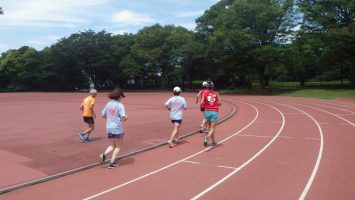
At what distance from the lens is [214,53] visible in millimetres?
48500

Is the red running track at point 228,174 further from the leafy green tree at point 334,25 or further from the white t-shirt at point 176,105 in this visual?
the leafy green tree at point 334,25

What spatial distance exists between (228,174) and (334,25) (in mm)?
38041

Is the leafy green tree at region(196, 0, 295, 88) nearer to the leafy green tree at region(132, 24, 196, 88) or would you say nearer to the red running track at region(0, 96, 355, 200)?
the leafy green tree at region(132, 24, 196, 88)

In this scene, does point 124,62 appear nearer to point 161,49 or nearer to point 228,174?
point 161,49

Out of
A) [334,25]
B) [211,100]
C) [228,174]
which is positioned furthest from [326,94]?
[228,174]

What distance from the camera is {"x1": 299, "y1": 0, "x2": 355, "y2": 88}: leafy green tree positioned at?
37.9m

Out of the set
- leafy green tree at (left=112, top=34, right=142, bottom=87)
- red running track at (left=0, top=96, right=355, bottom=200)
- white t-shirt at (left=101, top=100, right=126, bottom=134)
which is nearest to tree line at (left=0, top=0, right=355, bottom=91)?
leafy green tree at (left=112, top=34, right=142, bottom=87)

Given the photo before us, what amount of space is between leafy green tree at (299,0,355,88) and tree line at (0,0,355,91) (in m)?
0.11

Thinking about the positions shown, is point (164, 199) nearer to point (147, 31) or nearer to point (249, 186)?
point (249, 186)

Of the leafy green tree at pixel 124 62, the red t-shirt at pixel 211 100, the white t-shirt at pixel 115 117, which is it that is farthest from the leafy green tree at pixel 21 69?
the white t-shirt at pixel 115 117

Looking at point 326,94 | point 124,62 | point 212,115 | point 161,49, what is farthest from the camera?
point 124,62

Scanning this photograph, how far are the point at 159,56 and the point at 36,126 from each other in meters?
43.1

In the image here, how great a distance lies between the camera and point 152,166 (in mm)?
8070

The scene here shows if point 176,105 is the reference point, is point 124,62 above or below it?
above
